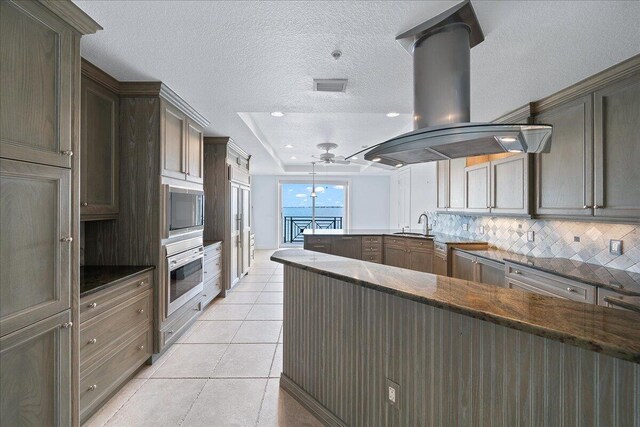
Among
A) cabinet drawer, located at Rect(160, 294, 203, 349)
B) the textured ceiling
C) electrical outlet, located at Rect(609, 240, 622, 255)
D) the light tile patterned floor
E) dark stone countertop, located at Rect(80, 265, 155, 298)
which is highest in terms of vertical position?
the textured ceiling

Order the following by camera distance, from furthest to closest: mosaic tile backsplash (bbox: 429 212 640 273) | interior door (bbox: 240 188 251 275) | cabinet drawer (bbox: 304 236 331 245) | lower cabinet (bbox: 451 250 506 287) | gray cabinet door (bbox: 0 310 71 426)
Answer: cabinet drawer (bbox: 304 236 331 245) → interior door (bbox: 240 188 251 275) → lower cabinet (bbox: 451 250 506 287) → mosaic tile backsplash (bbox: 429 212 640 273) → gray cabinet door (bbox: 0 310 71 426)

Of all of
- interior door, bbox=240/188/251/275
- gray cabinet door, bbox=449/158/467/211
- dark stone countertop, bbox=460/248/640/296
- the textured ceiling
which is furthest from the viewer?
interior door, bbox=240/188/251/275

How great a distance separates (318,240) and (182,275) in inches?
116

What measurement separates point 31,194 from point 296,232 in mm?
8607

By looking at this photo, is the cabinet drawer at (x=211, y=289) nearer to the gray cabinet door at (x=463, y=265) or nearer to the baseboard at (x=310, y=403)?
the baseboard at (x=310, y=403)

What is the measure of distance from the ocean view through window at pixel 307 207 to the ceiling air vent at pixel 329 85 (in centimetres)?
644

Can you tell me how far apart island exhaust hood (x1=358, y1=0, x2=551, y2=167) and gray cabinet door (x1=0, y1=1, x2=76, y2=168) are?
1.77 meters

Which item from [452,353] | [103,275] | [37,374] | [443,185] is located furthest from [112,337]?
[443,185]

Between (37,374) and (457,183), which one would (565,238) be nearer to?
(457,183)

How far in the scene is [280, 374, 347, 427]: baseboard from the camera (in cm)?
179

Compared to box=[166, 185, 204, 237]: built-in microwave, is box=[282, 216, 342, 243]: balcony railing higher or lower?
lower

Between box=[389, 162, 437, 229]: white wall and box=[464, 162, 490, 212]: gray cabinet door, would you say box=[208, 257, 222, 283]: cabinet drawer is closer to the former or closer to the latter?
box=[464, 162, 490, 212]: gray cabinet door

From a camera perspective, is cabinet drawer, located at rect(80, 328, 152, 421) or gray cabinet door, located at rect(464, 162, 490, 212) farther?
gray cabinet door, located at rect(464, 162, 490, 212)

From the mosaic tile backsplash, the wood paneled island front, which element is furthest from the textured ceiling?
the wood paneled island front
